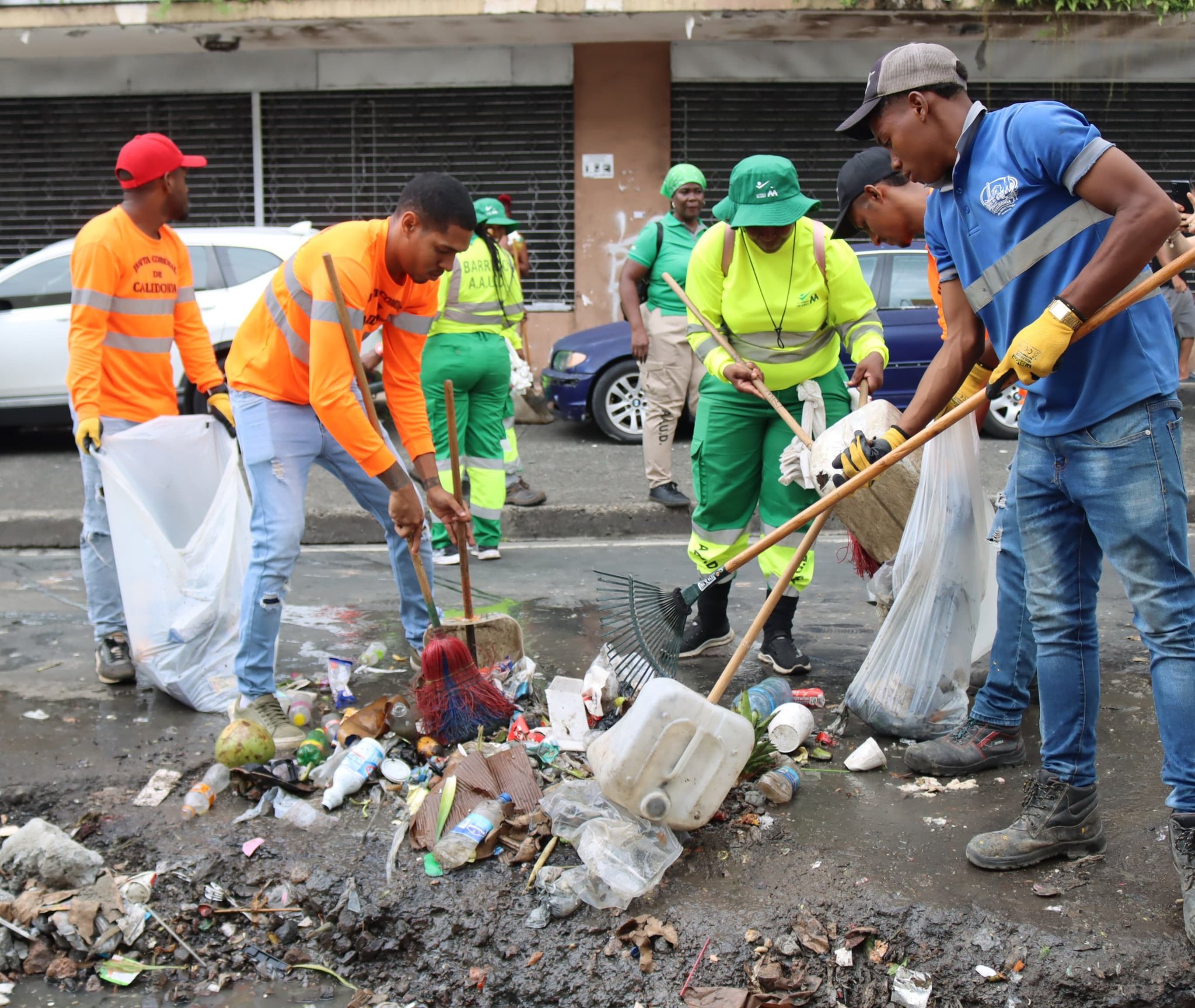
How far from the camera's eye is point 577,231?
11.9 m

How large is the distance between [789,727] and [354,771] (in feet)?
4.43

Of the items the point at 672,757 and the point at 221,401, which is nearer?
the point at 672,757

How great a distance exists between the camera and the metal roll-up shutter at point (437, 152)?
1184cm

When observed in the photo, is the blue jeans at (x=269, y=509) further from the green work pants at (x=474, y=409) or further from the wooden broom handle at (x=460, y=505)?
the green work pants at (x=474, y=409)

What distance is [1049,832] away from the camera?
290 centimetres

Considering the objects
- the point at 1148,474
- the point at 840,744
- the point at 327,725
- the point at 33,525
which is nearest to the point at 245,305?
the point at 33,525

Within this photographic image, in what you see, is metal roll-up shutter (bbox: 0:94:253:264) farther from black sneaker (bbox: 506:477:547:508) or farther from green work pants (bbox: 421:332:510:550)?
green work pants (bbox: 421:332:510:550)

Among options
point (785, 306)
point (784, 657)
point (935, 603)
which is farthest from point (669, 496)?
point (935, 603)

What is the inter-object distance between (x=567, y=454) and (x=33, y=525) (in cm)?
379

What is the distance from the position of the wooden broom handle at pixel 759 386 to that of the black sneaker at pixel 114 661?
259 centimetres

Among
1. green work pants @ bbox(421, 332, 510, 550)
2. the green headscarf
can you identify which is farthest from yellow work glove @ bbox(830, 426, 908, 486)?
the green headscarf

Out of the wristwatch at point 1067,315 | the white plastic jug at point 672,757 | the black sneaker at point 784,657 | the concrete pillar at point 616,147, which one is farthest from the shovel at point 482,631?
the concrete pillar at point 616,147

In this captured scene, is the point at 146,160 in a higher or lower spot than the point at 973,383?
higher

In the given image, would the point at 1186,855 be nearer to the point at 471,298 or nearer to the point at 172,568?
the point at 172,568
